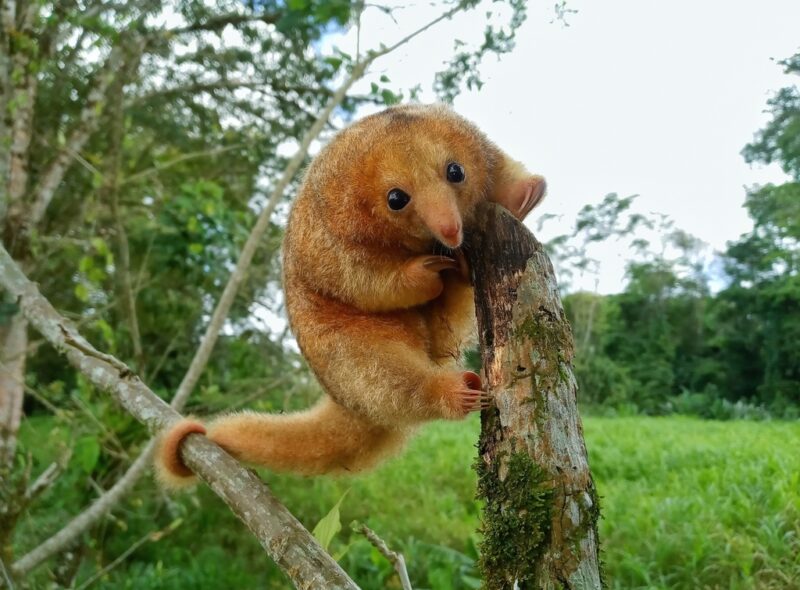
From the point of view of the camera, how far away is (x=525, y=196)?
8.23 ft

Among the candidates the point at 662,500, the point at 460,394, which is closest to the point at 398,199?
the point at 460,394

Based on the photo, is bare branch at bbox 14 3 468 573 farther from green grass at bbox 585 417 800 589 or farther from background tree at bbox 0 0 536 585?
green grass at bbox 585 417 800 589

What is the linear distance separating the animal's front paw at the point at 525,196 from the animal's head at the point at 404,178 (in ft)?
0.34

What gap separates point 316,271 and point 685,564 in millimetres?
3764

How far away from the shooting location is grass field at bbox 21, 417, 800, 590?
4730mm

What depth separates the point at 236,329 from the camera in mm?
7551

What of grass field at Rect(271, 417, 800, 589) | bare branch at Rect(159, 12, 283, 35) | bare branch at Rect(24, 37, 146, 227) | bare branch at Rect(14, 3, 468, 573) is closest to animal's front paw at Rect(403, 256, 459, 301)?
grass field at Rect(271, 417, 800, 589)

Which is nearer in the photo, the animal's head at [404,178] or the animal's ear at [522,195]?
the animal's head at [404,178]

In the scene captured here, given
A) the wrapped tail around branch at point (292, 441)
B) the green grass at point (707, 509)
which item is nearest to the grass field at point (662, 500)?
the green grass at point (707, 509)

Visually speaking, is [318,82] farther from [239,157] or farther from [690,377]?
[690,377]

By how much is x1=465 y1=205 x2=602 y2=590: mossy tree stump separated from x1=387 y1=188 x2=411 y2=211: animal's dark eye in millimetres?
542

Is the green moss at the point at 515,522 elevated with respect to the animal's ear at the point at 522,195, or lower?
lower

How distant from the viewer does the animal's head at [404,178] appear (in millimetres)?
2355

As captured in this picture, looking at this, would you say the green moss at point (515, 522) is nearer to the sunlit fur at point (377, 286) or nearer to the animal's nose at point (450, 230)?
the sunlit fur at point (377, 286)
